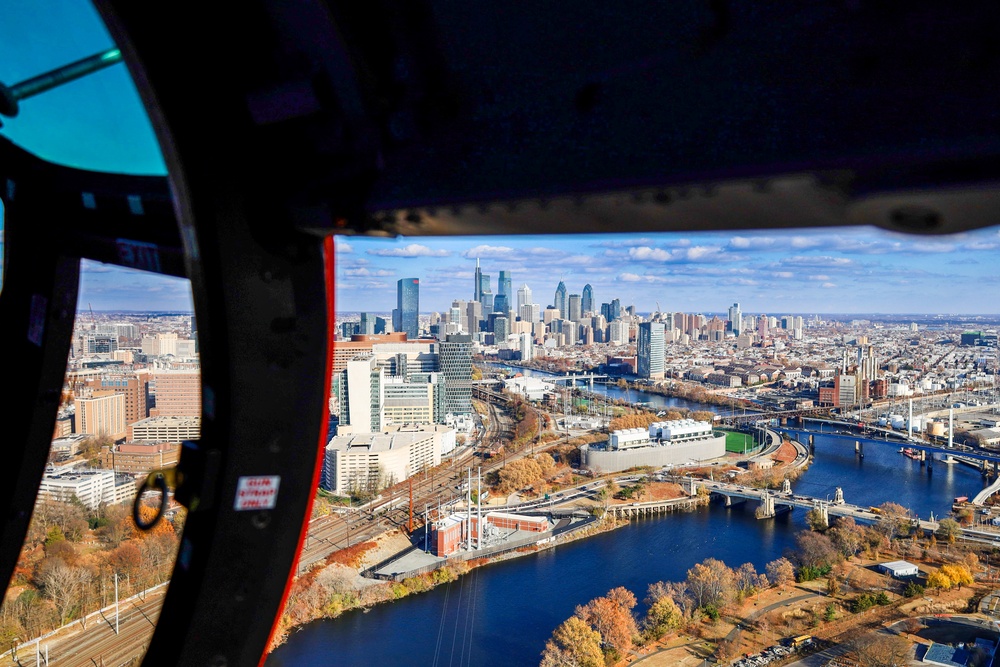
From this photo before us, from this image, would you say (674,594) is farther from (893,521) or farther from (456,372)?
(456,372)

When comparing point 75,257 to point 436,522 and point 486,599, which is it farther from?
point 436,522

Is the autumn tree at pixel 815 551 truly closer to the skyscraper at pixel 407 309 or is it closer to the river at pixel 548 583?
the river at pixel 548 583

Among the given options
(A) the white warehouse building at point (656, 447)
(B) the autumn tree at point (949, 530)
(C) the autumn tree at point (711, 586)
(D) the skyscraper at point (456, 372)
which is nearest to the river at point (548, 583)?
(C) the autumn tree at point (711, 586)

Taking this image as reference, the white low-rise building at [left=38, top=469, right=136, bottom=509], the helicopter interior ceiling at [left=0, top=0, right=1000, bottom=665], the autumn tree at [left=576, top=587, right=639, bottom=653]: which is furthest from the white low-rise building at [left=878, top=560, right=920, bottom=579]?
the helicopter interior ceiling at [left=0, top=0, right=1000, bottom=665]

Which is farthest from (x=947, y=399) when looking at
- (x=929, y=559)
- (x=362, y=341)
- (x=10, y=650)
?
(x=10, y=650)

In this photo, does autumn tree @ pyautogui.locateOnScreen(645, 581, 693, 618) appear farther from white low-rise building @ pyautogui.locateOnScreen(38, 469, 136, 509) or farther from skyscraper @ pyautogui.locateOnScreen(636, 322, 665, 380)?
skyscraper @ pyautogui.locateOnScreen(636, 322, 665, 380)

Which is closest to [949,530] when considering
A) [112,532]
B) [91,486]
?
[112,532]
